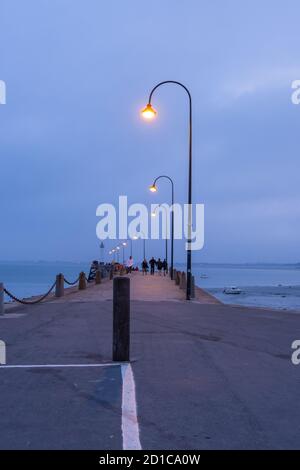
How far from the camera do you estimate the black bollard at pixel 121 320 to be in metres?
8.48

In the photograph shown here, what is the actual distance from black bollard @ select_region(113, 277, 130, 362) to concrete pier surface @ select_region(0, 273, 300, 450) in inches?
9.5

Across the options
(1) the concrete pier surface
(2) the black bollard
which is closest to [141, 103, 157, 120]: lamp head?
(1) the concrete pier surface

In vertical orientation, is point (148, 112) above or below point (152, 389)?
above

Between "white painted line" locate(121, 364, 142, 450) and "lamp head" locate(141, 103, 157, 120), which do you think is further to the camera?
"lamp head" locate(141, 103, 157, 120)

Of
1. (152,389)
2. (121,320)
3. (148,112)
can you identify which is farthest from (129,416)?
(148,112)

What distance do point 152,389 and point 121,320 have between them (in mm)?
1798

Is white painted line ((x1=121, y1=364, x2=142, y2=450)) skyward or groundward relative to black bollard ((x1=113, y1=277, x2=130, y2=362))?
groundward

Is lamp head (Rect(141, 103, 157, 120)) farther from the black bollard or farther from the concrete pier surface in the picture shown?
the black bollard

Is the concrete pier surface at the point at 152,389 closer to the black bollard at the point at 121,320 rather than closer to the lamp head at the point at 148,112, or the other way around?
the black bollard at the point at 121,320

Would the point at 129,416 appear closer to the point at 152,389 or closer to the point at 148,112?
the point at 152,389

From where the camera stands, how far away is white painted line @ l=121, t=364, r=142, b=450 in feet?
16.2

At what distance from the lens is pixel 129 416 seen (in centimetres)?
574

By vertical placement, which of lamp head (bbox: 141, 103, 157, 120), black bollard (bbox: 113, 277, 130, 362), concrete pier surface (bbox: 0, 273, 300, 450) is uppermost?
lamp head (bbox: 141, 103, 157, 120)

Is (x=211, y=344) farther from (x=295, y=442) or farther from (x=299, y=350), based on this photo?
(x=295, y=442)
